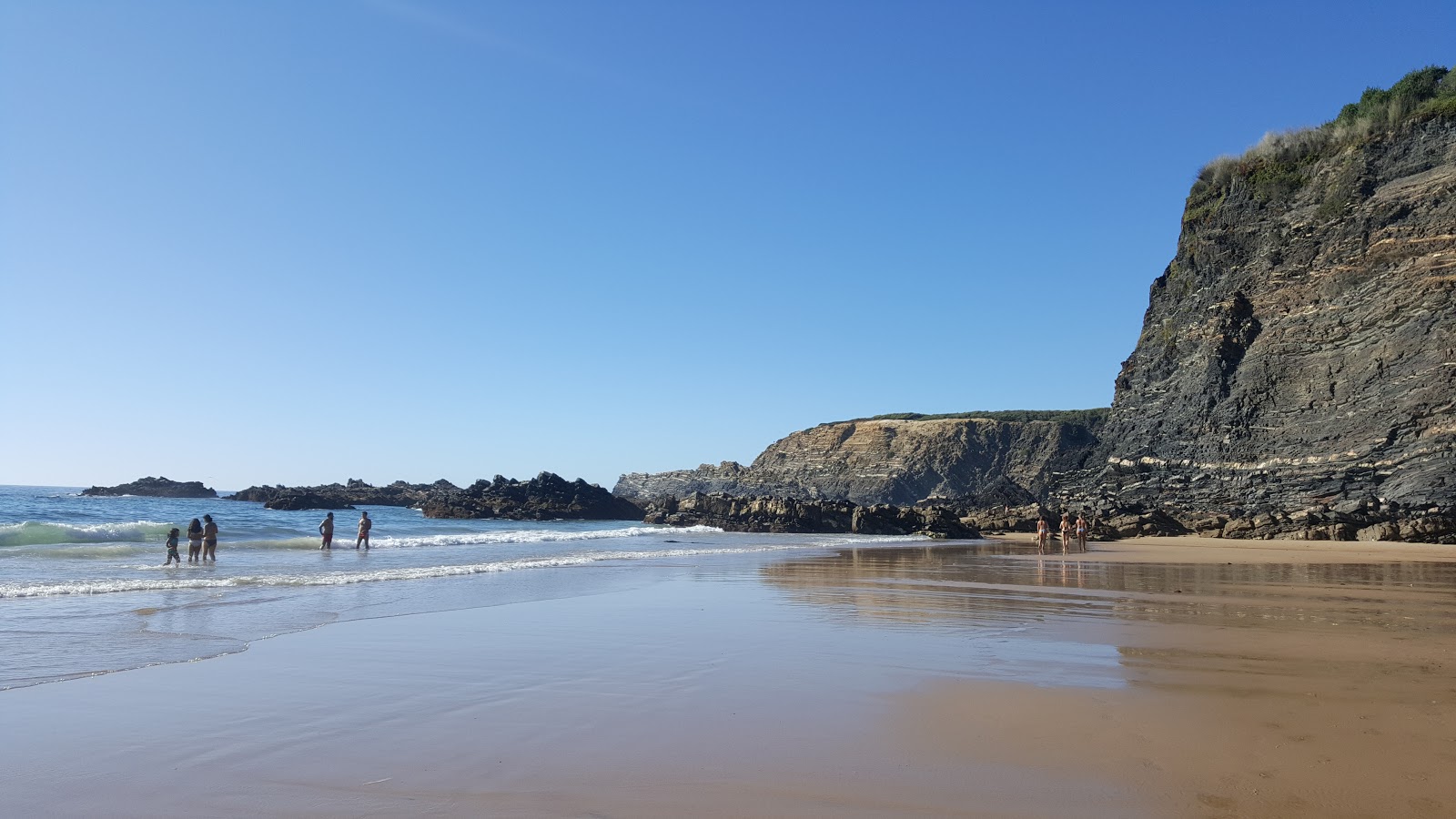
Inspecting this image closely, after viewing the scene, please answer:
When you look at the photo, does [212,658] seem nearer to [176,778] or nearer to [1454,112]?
[176,778]

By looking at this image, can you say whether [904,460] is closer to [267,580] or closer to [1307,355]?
[1307,355]

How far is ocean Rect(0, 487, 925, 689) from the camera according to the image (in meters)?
8.10

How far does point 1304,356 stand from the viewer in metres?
32.9

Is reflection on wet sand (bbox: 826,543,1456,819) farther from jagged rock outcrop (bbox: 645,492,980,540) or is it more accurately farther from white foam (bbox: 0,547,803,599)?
jagged rock outcrop (bbox: 645,492,980,540)

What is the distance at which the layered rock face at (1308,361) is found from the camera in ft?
90.1

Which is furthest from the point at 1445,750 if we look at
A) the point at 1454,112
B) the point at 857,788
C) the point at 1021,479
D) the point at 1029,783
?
the point at 1021,479

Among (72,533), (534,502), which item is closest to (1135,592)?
(72,533)

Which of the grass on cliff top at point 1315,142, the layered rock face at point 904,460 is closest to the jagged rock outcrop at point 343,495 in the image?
the layered rock face at point 904,460

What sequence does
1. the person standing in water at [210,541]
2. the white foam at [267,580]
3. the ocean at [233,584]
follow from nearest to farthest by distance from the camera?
the ocean at [233,584] → the white foam at [267,580] → the person standing in water at [210,541]

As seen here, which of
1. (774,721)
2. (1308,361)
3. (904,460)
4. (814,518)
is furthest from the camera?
(904,460)

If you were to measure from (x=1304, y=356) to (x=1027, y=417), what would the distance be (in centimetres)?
6476

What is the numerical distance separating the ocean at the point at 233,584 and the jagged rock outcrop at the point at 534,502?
27.6 m

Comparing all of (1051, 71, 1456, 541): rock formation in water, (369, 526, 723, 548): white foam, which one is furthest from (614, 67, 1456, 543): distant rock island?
(369, 526, 723, 548): white foam

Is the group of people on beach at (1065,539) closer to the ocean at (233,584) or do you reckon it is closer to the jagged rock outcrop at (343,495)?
the ocean at (233,584)
